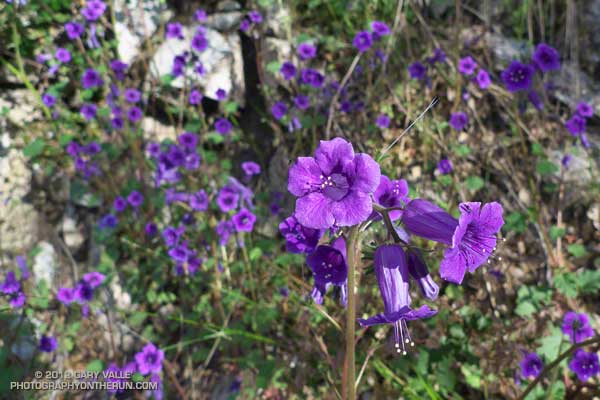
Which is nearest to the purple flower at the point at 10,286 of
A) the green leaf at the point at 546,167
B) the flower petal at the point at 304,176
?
the flower petal at the point at 304,176

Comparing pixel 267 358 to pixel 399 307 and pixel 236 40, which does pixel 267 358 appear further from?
pixel 236 40

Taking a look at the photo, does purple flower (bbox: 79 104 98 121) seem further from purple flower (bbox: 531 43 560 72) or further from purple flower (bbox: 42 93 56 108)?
purple flower (bbox: 531 43 560 72)

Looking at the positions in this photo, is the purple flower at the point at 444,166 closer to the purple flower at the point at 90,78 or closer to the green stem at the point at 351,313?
the green stem at the point at 351,313

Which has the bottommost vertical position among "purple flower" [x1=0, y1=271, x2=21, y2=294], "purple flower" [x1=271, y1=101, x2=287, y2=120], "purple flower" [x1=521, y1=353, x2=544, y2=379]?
"purple flower" [x1=521, y1=353, x2=544, y2=379]

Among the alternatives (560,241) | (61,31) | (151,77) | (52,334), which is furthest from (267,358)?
(61,31)

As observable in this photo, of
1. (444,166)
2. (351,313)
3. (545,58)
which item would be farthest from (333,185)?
(545,58)

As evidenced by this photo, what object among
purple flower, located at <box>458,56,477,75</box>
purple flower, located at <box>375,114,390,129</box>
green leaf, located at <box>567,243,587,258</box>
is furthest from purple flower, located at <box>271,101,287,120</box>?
green leaf, located at <box>567,243,587,258</box>
